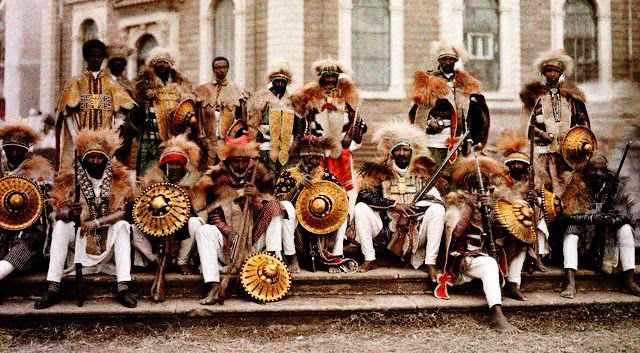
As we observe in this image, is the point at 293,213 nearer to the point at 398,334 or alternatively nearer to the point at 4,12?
the point at 398,334

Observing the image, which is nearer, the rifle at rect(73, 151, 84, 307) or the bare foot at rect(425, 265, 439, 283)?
the rifle at rect(73, 151, 84, 307)

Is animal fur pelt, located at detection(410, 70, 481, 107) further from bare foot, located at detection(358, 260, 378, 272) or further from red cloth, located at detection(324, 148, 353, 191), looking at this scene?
bare foot, located at detection(358, 260, 378, 272)

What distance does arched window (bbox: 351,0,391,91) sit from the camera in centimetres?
1330

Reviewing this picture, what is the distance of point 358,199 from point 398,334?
61.2 inches

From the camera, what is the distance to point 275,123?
23.8 feet

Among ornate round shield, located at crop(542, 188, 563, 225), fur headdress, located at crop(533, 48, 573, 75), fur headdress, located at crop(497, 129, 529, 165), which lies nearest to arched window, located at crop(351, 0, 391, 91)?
fur headdress, located at crop(533, 48, 573, 75)

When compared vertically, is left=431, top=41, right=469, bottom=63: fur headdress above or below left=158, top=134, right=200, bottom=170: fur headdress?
above

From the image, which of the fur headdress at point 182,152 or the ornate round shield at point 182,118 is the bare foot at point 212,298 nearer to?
the fur headdress at point 182,152

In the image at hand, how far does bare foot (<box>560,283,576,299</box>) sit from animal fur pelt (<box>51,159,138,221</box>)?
4430 mm

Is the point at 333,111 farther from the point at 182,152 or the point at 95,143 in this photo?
the point at 95,143

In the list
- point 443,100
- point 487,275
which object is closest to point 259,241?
point 487,275

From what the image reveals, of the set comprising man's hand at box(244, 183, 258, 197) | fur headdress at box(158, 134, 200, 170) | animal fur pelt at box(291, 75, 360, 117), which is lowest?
man's hand at box(244, 183, 258, 197)

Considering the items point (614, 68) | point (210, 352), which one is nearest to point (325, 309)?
point (210, 352)

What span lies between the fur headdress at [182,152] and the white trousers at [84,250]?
0.78 m
